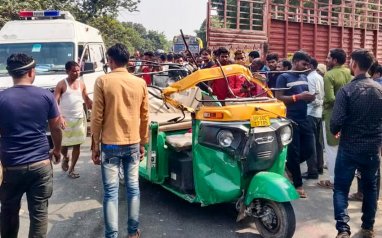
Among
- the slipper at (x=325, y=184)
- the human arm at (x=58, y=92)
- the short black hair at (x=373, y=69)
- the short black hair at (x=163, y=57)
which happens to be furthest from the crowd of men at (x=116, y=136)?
the short black hair at (x=163, y=57)

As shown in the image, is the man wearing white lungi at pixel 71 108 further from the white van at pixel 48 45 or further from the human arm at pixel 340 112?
the human arm at pixel 340 112

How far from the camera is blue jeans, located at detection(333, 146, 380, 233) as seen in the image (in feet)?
12.4

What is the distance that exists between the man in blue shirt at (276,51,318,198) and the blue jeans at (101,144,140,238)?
217cm

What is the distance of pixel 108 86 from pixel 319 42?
35.3 feet

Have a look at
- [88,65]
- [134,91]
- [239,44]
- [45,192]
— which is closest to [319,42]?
[239,44]

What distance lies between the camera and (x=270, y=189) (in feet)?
12.1

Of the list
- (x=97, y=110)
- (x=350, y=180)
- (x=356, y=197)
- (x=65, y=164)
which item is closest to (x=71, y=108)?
(x=65, y=164)

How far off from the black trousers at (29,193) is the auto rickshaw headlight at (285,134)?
2181mm

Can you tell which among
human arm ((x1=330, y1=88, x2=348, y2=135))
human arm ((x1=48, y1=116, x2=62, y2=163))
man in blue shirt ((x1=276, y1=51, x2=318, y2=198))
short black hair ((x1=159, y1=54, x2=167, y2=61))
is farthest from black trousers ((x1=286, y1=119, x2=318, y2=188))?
short black hair ((x1=159, y1=54, x2=167, y2=61))

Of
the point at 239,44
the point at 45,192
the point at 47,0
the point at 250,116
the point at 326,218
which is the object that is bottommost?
the point at 326,218

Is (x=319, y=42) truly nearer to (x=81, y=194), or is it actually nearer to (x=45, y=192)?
(x=81, y=194)

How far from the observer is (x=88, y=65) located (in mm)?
7906

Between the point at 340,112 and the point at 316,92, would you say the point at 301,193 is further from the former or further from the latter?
the point at 340,112

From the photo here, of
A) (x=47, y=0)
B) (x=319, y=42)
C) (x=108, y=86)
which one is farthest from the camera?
(x=47, y=0)
